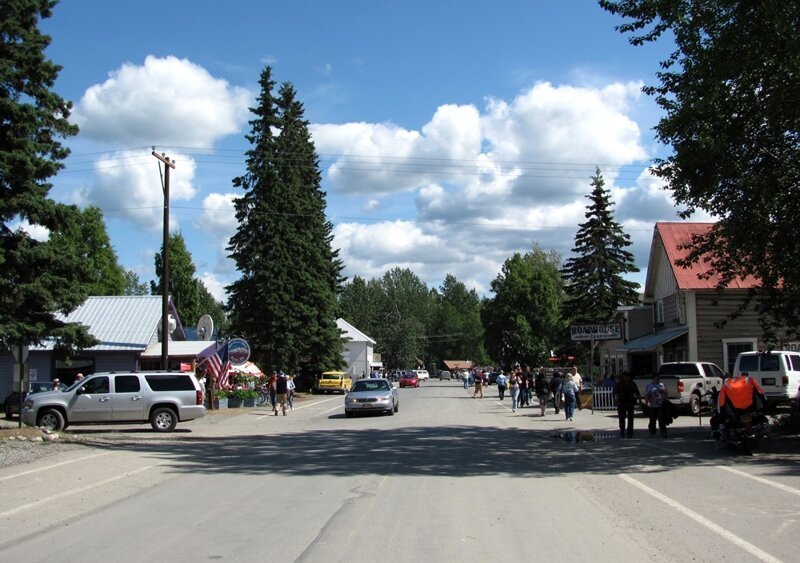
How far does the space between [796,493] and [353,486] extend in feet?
20.7

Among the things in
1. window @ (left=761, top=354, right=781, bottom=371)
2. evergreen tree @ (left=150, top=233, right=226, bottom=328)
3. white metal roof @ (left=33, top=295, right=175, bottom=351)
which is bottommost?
window @ (left=761, top=354, right=781, bottom=371)

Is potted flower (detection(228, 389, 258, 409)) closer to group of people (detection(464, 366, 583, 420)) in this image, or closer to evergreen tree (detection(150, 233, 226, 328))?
group of people (detection(464, 366, 583, 420))

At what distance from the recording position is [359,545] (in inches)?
298

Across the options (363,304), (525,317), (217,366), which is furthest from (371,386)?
(363,304)

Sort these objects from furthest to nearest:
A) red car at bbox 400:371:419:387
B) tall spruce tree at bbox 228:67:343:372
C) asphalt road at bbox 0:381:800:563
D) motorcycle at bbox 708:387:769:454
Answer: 1. red car at bbox 400:371:419:387
2. tall spruce tree at bbox 228:67:343:372
3. motorcycle at bbox 708:387:769:454
4. asphalt road at bbox 0:381:800:563

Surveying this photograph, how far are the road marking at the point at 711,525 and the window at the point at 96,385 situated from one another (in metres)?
16.2

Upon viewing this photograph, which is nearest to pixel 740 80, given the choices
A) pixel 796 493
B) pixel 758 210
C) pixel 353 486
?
pixel 758 210

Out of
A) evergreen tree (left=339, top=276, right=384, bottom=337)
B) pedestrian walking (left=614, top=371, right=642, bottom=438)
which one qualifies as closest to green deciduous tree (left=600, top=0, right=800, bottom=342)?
pedestrian walking (left=614, top=371, right=642, bottom=438)

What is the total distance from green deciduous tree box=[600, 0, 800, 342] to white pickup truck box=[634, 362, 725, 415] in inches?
379

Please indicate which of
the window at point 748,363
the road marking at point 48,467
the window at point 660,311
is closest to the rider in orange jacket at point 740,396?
the window at point 748,363

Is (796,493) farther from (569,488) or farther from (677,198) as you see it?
(677,198)

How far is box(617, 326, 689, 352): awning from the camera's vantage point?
108 feet

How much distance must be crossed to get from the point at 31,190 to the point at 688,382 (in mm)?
21531

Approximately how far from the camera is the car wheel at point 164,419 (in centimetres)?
2281
